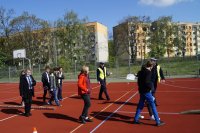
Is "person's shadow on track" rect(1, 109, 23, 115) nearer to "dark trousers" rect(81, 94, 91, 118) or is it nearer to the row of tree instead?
"dark trousers" rect(81, 94, 91, 118)

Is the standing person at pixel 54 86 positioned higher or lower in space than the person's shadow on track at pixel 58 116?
higher

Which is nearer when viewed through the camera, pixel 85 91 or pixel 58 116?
pixel 85 91

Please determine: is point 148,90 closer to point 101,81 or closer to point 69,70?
point 101,81

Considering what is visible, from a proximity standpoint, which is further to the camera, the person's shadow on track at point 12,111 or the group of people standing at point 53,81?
the group of people standing at point 53,81

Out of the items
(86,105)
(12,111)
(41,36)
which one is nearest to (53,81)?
(12,111)

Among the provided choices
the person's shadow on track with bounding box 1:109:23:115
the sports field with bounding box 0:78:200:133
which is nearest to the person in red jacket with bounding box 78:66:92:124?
the sports field with bounding box 0:78:200:133

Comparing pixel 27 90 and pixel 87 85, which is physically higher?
pixel 87 85

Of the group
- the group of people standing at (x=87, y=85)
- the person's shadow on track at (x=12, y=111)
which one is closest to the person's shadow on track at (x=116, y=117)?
the group of people standing at (x=87, y=85)

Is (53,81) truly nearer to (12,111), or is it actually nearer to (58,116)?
(12,111)

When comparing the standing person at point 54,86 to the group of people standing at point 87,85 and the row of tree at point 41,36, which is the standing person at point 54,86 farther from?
the row of tree at point 41,36

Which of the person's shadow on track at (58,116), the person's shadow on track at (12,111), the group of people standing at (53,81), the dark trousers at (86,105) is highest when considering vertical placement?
the group of people standing at (53,81)

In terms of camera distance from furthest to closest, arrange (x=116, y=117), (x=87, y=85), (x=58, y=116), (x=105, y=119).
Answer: (x=58, y=116)
(x=116, y=117)
(x=105, y=119)
(x=87, y=85)

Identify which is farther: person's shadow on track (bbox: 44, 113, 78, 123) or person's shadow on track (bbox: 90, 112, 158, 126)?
person's shadow on track (bbox: 44, 113, 78, 123)

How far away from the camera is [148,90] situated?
409 inches
